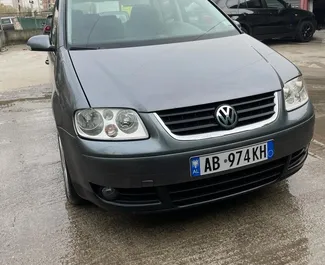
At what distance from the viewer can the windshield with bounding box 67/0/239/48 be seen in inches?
136

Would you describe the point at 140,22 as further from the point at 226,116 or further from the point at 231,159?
the point at 231,159

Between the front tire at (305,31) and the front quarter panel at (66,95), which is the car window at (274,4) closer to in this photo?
the front tire at (305,31)

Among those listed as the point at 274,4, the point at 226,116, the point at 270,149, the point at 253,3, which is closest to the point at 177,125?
the point at 226,116

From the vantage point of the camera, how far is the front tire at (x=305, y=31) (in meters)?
11.5

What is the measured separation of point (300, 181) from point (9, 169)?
261 cm

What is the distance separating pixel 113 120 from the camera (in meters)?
2.54

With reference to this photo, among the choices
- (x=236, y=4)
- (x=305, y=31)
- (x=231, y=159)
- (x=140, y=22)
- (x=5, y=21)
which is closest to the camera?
(x=231, y=159)

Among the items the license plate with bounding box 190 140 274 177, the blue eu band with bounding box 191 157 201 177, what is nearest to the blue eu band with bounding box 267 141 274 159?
the license plate with bounding box 190 140 274 177

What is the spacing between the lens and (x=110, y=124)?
99.9 inches

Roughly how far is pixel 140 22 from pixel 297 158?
5.69ft

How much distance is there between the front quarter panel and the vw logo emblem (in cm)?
78

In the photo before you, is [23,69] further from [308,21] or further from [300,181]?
[300,181]

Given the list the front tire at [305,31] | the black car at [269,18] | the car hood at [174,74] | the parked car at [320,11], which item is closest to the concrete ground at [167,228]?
the car hood at [174,74]

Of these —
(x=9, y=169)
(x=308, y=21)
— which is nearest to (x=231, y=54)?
(x=9, y=169)
